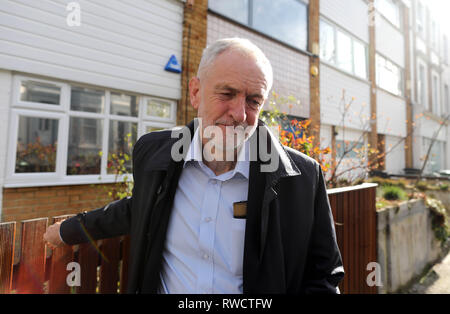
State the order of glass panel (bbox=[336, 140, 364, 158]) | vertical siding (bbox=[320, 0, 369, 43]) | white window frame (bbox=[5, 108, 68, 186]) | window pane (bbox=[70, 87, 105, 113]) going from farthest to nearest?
vertical siding (bbox=[320, 0, 369, 43]), window pane (bbox=[70, 87, 105, 113]), glass panel (bbox=[336, 140, 364, 158]), white window frame (bbox=[5, 108, 68, 186])

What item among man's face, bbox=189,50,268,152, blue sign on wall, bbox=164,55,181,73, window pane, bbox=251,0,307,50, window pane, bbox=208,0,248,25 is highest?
window pane, bbox=251,0,307,50

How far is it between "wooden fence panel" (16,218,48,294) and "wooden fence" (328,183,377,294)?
2.29 meters

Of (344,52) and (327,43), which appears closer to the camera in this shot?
(327,43)

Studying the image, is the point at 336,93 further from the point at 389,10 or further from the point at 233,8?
the point at 389,10

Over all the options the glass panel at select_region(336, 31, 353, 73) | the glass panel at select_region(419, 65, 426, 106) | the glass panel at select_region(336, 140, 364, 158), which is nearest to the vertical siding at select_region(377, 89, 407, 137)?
the glass panel at select_region(336, 31, 353, 73)

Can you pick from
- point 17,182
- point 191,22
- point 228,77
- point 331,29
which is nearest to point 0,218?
point 17,182

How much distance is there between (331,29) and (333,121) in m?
3.56

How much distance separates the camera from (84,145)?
16.5 feet

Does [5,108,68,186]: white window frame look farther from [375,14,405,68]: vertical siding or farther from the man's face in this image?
[375,14,405,68]: vertical siding

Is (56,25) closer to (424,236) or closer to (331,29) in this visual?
(424,236)

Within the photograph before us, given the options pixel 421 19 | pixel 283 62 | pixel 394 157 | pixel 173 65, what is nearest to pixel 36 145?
pixel 173 65

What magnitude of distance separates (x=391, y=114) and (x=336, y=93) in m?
6.05

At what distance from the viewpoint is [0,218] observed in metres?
4.04

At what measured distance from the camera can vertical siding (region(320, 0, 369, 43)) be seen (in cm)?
1009
